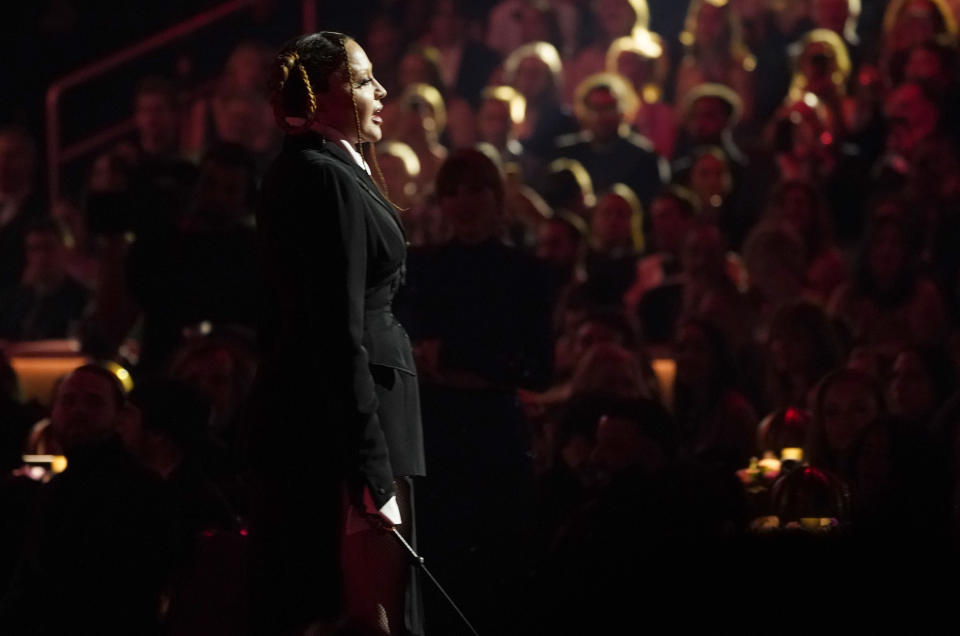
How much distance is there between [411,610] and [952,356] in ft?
13.3

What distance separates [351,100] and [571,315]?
447cm

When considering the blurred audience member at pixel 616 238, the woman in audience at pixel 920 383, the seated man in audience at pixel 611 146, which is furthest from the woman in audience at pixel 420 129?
the woman in audience at pixel 920 383

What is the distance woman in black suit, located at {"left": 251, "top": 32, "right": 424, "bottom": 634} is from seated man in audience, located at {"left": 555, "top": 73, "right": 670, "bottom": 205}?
6.24 metres

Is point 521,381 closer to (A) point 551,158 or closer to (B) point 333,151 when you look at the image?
(B) point 333,151

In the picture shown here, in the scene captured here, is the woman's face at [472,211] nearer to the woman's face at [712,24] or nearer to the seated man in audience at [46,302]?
the seated man in audience at [46,302]

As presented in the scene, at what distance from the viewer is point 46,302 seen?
9352 millimetres

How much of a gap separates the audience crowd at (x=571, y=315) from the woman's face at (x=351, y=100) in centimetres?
98

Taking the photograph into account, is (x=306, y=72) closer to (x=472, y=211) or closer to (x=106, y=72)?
(x=472, y=211)

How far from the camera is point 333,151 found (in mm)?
3467

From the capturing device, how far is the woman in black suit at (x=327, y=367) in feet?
11.0

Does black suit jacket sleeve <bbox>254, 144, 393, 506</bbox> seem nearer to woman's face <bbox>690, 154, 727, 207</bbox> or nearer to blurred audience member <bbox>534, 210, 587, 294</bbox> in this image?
blurred audience member <bbox>534, 210, 587, 294</bbox>

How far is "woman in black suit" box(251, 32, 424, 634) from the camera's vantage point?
3.34m

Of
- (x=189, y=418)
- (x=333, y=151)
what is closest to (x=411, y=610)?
(x=333, y=151)

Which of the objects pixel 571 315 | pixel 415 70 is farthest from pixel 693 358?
pixel 415 70
